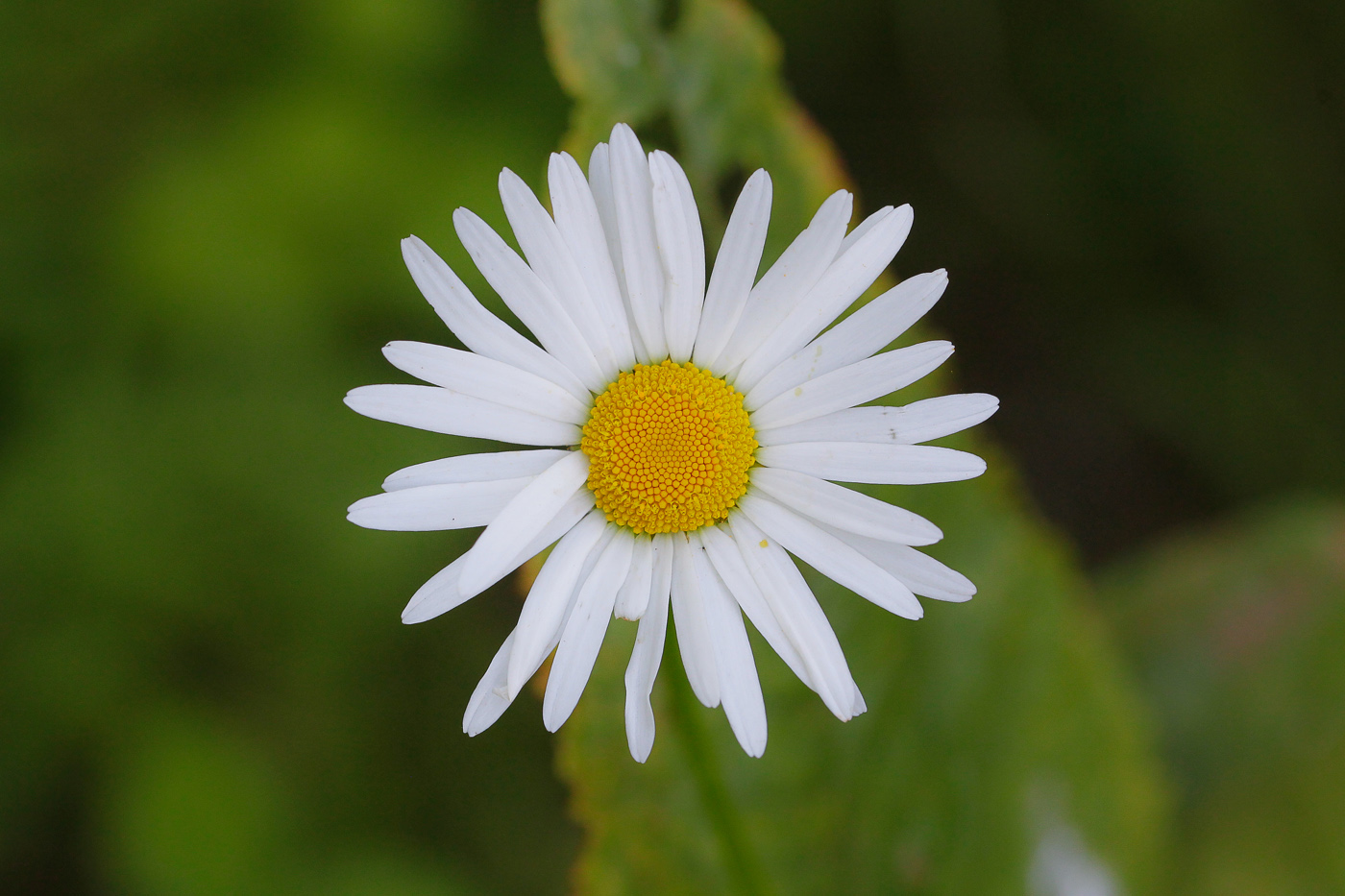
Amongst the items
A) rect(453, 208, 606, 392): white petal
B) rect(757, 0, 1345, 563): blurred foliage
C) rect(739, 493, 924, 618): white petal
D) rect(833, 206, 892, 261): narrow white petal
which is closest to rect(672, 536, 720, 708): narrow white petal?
rect(739, 493, 924, 618): white petal

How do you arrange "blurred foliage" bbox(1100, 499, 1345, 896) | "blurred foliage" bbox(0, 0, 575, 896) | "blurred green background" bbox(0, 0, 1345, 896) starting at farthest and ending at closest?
1. "blurred foliage" bbox(0, 0, 575, 896)
2. "blurred foliage" bbox(1100, 499, 1345, 896)
3. "blurred green background" bbox(0, 0, 1345, 896)

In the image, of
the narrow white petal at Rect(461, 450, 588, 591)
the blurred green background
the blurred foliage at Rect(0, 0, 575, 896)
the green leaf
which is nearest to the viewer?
the narrow white petal at Rect(461, 450, 588, 591)

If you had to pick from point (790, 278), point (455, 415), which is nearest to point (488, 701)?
point (455, 415)

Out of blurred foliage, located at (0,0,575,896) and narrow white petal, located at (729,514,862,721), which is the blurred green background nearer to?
blurred foliage, located at (0,0,575,896)

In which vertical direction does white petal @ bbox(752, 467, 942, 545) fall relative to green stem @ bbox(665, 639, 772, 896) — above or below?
above

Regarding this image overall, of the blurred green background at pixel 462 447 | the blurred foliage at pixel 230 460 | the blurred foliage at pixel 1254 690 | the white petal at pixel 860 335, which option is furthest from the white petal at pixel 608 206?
the blurred foliage at pixel 1254 690

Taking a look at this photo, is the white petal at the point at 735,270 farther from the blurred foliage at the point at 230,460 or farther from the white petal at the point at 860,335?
the blurred foliage at the point at 230,460

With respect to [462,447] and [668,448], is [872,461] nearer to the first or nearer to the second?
[668,448]
